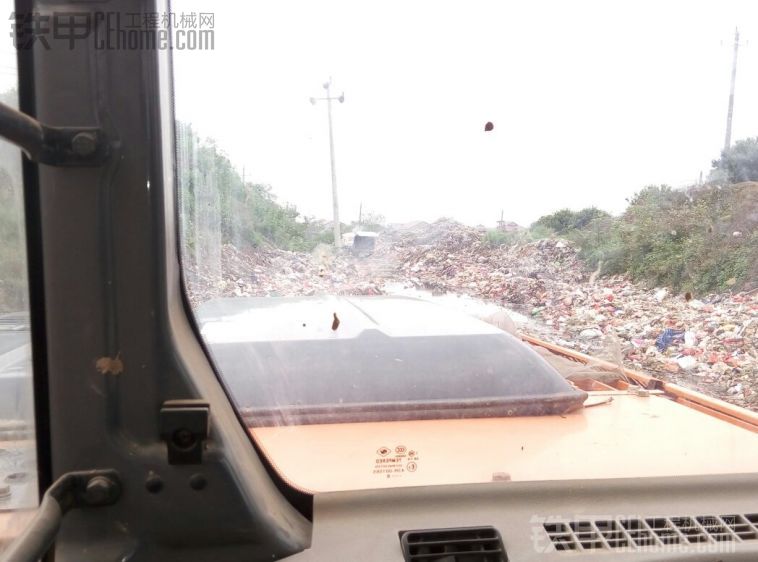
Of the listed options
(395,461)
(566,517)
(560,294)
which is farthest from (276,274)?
(566,517)

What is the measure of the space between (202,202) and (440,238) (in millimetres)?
734

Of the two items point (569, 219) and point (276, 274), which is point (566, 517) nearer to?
point (569, 219)

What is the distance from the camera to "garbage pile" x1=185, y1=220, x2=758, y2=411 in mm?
1971

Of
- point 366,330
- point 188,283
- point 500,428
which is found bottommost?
point 500,428

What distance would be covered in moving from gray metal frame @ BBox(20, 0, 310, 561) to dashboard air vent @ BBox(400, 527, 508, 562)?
32 cm

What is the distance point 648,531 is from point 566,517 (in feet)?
0.67

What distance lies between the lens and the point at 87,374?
1.46 m

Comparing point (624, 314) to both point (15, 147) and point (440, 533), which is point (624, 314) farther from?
point (15, 147)

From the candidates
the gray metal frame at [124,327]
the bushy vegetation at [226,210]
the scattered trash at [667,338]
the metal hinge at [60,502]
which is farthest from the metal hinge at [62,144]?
the scattered trash at [667,338]

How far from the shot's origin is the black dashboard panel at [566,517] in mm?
1627

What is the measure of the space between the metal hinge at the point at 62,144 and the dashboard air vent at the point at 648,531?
1.41 metres

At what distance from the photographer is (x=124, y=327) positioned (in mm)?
1479

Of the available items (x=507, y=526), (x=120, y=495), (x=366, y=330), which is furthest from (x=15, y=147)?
(x=507, y=526)

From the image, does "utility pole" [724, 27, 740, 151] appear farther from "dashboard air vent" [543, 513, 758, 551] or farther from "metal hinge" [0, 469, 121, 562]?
"metal hinge" [0, 469, 121, 562]
